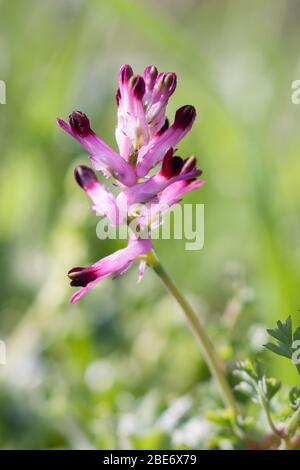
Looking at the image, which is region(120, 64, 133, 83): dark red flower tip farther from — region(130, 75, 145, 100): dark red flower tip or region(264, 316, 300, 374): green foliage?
region(264, 316, 300, 374): green foliage

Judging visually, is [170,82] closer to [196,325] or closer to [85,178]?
[85,178]

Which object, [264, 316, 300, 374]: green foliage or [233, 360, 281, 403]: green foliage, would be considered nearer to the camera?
[264, 316, 300, 374]: green foliage

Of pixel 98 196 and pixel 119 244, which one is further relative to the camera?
pixel 119 244

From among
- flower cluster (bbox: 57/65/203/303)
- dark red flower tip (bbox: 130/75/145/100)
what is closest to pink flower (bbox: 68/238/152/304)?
flower cluster (bbox: 57/65/203/303)

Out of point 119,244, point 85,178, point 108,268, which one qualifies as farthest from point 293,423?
point 119,244
